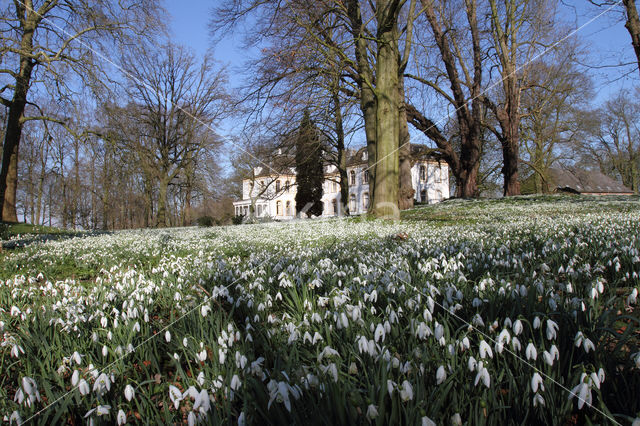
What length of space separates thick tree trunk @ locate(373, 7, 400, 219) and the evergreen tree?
9.23 ft

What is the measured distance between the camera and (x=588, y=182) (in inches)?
2104

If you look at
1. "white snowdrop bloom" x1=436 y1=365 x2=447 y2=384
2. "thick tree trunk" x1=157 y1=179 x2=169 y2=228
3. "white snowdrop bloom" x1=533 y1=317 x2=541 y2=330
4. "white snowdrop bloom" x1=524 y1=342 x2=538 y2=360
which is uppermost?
"thick tree trunk" x1=157 y1=179 x2=169 y2=228

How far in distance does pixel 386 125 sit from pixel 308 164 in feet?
34.7

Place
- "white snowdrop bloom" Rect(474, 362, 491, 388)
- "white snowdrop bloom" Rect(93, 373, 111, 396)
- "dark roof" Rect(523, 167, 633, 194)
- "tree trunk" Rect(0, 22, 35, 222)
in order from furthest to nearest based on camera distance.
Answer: "dark roof" Rect(523, 167, 633, 194) < "tree trunk" Rect(0, 22, 35, 222) < "white snowdrop bloom" Rect(93, 373, 111, 396) < "white snowdrop bloom" Rect(474, 362, 491, 388)

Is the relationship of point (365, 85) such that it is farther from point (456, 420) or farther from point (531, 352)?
point (456, 420)

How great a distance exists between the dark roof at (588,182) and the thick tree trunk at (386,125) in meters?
49.9

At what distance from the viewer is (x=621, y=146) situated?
154ft

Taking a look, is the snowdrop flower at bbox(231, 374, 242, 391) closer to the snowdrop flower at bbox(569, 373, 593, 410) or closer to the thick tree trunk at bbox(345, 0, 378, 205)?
the snowdrop flower at bbox(569, 373, 593, 410)

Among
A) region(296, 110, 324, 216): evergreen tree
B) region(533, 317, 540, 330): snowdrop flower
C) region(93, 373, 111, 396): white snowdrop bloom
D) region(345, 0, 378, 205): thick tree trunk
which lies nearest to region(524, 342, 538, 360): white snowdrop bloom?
region(533, 317, 540, 330): snowdrop flower

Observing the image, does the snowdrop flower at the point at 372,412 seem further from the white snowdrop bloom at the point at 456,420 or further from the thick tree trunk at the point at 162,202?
the thick tree trunk at the point at 162,202

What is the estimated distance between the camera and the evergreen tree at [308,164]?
1574 cm

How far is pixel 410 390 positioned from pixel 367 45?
1366cm

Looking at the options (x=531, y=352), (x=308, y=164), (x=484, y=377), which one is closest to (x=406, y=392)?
(x=484, y=377)

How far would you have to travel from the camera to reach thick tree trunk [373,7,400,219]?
460 inches
